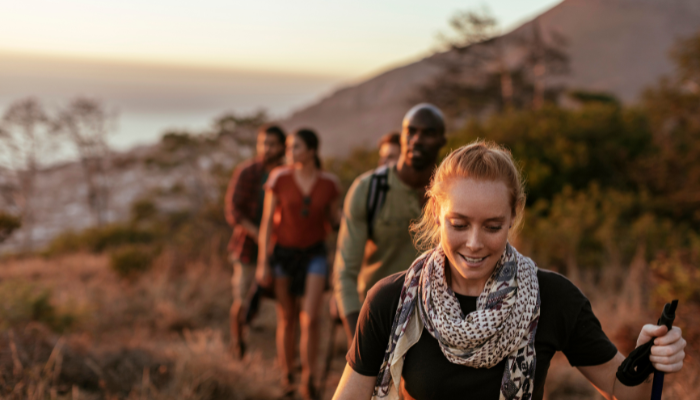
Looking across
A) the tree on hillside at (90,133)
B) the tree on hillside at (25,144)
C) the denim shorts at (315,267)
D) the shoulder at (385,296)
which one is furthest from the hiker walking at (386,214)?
the tree on hillside at (90,133)

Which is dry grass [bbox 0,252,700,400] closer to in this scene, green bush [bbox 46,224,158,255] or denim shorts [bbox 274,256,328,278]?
denim shorts [bbox 274,256,328,278]

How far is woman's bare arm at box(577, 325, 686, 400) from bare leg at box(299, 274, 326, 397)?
2.85 m

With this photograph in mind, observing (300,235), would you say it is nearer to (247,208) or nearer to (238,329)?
(247,208)

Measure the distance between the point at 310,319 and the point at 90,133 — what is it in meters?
23.1

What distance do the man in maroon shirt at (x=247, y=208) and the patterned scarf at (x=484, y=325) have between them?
3.52 meters

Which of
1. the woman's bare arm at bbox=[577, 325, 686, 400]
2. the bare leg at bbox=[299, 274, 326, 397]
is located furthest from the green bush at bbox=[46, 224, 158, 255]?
the woman's bare arm at bbox=[577, 325, 686, 400]

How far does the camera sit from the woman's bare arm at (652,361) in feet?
4.71

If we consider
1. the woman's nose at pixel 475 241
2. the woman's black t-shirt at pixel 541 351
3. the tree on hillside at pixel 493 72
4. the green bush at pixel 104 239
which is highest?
the tree on hillside at pixel 493 72

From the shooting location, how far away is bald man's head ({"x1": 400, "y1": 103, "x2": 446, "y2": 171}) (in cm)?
277

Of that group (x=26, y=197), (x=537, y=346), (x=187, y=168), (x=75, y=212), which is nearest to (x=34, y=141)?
(x=26, y=197)

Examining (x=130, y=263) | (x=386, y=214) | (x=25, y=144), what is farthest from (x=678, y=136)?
(x=25, y=144)

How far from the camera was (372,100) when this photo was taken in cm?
5466

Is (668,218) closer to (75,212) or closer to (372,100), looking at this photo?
(75,212)

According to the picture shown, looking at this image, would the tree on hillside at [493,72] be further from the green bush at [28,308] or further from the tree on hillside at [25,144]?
the green bush at [28,308]
